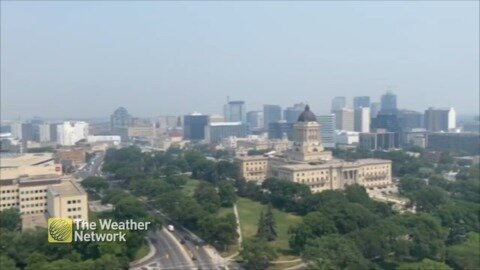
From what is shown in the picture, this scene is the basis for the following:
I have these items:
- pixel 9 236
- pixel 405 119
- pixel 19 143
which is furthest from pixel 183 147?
pixel 9 236

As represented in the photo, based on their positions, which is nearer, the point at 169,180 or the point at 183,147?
the point at 169,180

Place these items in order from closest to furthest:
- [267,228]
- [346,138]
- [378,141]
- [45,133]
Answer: [267,228]
[378,141]
[346,138]
[45,133]

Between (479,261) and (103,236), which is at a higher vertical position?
(103,236)

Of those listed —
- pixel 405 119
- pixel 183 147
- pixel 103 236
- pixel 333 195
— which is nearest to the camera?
pixel 103 236

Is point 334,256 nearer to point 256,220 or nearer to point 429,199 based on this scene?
point 256,220

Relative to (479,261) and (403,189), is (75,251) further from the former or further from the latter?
(403,189)

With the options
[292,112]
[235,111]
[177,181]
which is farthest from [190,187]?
[235,111]

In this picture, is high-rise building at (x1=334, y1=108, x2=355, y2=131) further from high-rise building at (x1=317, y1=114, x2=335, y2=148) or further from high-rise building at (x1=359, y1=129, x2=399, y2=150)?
high-rise building at (x1=359, y1=129, x2=399, y2=150)
